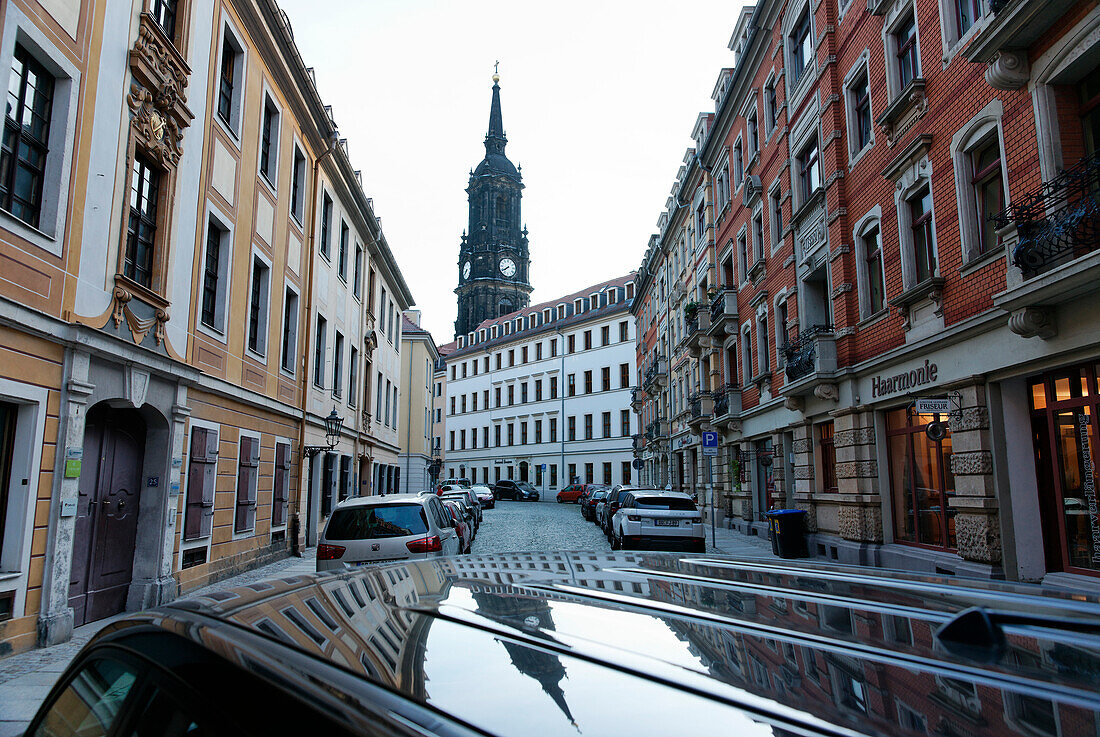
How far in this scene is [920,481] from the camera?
1333 centimetres

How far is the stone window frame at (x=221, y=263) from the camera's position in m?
12.5

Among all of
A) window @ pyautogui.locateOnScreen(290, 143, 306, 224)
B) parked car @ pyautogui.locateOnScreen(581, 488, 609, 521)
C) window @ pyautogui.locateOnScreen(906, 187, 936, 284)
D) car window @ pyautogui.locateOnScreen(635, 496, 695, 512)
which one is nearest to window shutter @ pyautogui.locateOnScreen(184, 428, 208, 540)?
window @ pyautogui.locateOnScreen(290, 143, 306, 224)

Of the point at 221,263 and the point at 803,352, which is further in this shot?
the point at 803,352

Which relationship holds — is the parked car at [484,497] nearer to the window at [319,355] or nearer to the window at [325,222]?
the window at [319,355]

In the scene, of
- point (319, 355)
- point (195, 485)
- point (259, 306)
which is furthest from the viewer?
point (319, 355)

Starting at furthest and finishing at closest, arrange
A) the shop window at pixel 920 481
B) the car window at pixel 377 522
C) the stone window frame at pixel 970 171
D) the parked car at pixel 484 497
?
the parked car at pixel 484 497
the shop window at pixel 920 481
the stone window frame at pixel 970 171
the car window at pixel 377 522

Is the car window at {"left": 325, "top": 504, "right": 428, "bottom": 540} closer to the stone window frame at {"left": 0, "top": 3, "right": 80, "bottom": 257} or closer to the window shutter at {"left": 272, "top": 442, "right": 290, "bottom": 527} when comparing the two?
the stone window frame at {"left": 0, "top": 3, "right": 80, "bottom": 257}

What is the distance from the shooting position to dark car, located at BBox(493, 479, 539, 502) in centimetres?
5831

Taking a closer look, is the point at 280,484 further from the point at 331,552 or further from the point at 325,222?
the point at 325,222

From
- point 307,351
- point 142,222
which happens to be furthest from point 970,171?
point 307,351

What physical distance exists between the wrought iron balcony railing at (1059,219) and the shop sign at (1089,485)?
2.12m

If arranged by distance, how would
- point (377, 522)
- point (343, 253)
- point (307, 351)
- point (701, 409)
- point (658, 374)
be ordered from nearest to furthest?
point (377, 522)
point (307, 351)
point (343, 253)
point (701, 409)
point (658, 374)

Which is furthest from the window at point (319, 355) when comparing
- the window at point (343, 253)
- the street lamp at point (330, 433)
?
the window at point (343, 253)

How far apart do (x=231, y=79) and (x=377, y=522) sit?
1008cm
